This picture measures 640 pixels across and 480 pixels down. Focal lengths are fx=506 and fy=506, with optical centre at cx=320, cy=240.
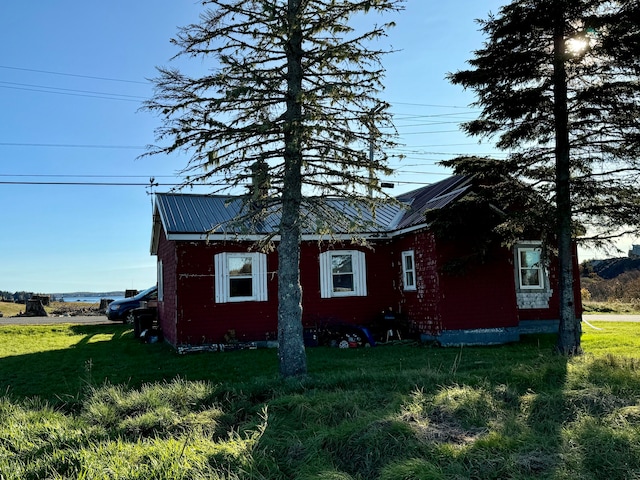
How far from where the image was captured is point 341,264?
14938 millimetres

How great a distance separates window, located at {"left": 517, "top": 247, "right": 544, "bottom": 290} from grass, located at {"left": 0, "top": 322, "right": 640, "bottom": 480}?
6459 millimetres

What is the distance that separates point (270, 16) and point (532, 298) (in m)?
11.2

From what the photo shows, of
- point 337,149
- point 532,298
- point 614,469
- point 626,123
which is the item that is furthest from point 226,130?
point 532,298

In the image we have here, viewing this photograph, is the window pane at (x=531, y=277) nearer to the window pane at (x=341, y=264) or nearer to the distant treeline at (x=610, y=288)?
the window pane at (x=341, y=264)

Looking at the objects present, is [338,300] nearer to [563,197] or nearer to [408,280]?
[408,280]

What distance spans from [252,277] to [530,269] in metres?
8.08

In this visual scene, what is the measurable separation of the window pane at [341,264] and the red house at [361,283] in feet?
0.10

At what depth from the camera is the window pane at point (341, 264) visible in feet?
48.7

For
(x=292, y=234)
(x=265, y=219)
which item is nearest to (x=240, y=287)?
(x=265, y=219)

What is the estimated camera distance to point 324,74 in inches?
340

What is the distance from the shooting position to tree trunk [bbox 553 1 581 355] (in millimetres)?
9844

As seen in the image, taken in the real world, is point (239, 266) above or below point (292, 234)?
below

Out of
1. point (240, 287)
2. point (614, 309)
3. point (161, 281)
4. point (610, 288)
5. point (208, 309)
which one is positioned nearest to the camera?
point (208, 309)

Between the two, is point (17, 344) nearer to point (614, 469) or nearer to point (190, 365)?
point (190, 365)
